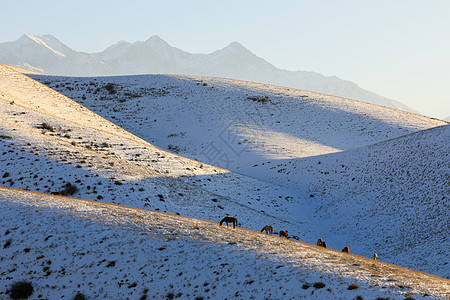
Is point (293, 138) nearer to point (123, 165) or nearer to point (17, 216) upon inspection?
point (123, 165)

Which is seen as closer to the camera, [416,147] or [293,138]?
[416,147]

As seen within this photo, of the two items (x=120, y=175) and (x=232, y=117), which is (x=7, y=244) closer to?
(x=120, y=175)

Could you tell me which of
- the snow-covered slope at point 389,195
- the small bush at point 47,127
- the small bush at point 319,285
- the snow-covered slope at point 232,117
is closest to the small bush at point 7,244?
the small bush at point 319,285

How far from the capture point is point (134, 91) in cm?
9038

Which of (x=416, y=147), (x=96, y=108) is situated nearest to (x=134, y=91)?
(x=96, y=108)

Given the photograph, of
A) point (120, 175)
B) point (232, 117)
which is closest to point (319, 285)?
point (120, 175)

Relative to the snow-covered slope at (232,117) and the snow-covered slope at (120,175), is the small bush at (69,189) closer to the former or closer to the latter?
the snow-covered slope at (120,175)

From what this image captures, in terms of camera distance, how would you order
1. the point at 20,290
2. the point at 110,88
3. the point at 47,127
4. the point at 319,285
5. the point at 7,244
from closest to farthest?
the point at 319,285
the point at 20,290
the point at 7,244
the point at 47,127
the point at 110,88

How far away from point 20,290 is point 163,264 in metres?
6.02

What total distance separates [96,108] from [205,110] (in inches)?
964

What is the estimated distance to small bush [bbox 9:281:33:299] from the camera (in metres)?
14.7

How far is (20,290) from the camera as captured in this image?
48.6 feet

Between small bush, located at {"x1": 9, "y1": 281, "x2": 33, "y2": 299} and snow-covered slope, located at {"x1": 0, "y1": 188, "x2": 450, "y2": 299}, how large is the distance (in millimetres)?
271

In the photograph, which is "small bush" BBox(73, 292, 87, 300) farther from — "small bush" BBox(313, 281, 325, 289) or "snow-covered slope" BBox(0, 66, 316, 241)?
"snow-covered slope" BBox(0, 66, 316, 241)
